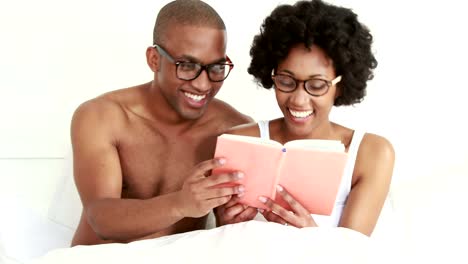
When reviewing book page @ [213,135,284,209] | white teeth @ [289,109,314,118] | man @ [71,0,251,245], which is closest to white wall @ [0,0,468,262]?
man @ [71,0,251,245]

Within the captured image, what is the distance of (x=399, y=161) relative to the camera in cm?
367

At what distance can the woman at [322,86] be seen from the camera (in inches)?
93.4

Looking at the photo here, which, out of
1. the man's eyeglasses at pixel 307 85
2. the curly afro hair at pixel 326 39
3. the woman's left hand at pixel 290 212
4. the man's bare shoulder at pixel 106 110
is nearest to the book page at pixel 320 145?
the woman's left hand at pixel 290 212

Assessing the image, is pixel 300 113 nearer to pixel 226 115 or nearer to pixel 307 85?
pixel 307 85

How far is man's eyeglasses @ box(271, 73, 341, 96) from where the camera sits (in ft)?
7.78

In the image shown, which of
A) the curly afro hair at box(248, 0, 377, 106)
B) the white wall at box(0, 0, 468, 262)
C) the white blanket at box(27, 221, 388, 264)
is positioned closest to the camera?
the white blanket at box(27, 221, 388, 264)

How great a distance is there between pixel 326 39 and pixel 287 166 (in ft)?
1.65

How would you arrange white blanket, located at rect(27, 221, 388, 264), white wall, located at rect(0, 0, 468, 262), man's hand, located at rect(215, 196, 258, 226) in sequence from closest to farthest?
white blanket, located at rect(27, 221, 388, 264), man's hand, located at rect(215, 196, 258, 226), white wall, located at rect(0, 0, 468, 262)

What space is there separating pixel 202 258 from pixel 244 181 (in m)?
0.29

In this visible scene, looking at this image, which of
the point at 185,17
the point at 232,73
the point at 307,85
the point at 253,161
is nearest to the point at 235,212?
the point at 253,161

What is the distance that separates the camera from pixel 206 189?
2.13 m

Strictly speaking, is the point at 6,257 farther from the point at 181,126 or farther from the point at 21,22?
the point at 21,22

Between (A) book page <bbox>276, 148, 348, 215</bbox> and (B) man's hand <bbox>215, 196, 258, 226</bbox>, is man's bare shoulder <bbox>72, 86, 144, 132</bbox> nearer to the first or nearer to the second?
(B) man's hand <bbox>215, 196, 258, 226</bbox>

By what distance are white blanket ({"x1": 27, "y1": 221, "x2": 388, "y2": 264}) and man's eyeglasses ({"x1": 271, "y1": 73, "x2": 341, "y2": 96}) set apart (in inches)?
19.5
